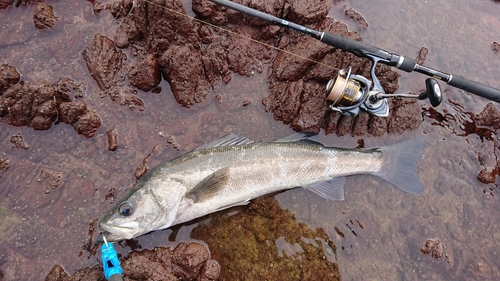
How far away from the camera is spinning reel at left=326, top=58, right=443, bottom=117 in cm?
453

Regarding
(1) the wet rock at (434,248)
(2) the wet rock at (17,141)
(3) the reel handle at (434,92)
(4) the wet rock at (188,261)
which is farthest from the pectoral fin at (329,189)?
(2) the wet rock at (17,141)

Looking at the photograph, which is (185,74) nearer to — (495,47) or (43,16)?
(43,16)

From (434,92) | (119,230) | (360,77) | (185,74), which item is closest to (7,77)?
(185,74)

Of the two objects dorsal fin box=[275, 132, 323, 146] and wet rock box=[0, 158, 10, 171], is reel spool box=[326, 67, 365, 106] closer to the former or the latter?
dorsal fin box=[275, 132, 323, 146]

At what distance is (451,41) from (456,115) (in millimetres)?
1369

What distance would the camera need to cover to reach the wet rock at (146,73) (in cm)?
489

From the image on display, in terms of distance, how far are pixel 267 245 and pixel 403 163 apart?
233cm

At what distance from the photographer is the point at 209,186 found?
4.43 m

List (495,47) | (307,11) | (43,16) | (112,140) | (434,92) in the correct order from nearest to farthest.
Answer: (434,92)
(112,140)
(43,16)
(307,11)
(495,47)

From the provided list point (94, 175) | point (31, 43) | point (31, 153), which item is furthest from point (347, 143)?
point (31, 43)

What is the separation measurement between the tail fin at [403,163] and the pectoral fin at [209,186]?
2.35 metres

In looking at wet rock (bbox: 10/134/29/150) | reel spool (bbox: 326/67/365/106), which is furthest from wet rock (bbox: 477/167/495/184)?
wet rock (bbox: 10/134/29/150)

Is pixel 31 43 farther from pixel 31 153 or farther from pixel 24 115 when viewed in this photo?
pixel 31 153

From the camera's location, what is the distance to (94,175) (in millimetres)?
4883
